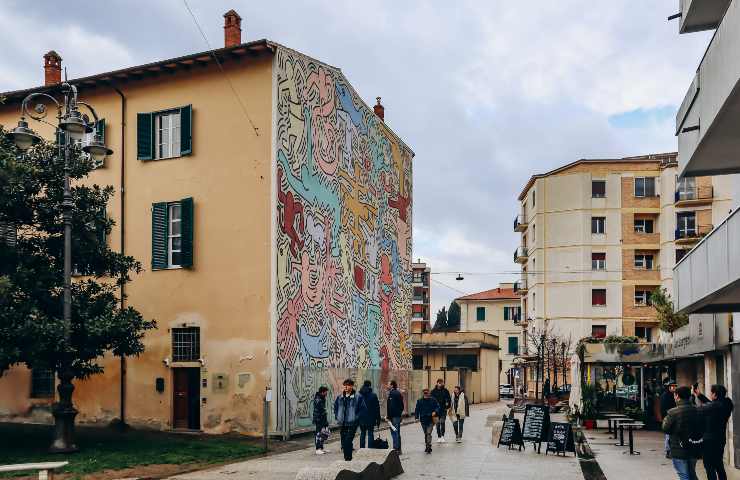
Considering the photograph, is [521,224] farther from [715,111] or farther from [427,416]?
[715,111]

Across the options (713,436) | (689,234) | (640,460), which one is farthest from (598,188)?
(713,436)

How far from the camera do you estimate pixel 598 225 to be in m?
66.0

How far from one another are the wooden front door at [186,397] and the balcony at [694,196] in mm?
46940

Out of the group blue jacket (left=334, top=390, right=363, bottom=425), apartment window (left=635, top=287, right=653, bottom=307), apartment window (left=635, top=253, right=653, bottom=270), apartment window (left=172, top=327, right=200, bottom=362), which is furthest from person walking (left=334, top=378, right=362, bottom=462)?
apartment window (left=635, top=253, right=653, bottom=270)

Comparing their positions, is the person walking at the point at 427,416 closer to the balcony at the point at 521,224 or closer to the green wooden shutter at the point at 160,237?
the green wooden shutter at the point at 160,237

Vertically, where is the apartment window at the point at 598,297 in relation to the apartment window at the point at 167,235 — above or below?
below

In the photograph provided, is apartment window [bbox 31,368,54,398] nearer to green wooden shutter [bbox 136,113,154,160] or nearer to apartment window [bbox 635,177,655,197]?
green wooden shutter [bbox 136,113,154,160]

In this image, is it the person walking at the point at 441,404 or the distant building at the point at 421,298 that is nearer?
the person walking at the point at 441,404

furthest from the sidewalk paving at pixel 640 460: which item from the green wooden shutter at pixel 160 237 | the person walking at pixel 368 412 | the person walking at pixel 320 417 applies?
the green wooden shutter at pixel 160 237

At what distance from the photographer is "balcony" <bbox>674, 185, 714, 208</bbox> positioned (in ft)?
202

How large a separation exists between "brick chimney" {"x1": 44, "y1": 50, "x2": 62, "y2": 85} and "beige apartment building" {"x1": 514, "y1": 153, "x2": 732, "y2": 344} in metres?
45.3

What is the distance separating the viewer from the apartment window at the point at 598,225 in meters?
65.9

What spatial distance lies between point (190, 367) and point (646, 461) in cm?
1289

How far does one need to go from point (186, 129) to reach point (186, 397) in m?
8.01
